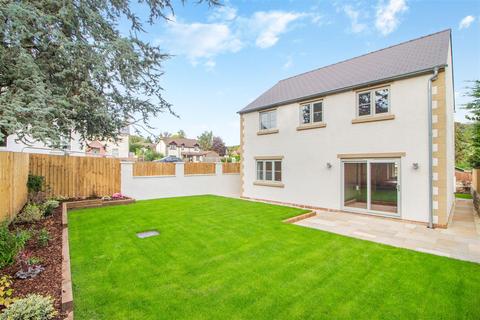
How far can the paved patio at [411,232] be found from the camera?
5.85 m

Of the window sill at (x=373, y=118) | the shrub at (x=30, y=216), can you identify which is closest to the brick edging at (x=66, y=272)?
the shrub at (x=30, y=216)

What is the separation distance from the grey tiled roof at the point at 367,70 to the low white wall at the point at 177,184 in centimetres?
514

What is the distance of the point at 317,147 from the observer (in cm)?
1110

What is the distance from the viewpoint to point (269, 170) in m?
13.6

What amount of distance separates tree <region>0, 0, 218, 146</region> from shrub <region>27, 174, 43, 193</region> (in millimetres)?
3196

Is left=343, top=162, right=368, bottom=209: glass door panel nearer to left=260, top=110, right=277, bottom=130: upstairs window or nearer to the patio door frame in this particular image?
the patio door frame

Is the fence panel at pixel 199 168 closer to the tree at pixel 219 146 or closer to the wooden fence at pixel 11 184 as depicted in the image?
the wooden fence at pixel 11 184

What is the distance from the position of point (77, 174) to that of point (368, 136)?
12838 millimetres

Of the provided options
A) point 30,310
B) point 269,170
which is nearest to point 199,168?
point 269,170

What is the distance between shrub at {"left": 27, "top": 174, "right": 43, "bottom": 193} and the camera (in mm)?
9383

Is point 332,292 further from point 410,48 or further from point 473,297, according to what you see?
point 410,48

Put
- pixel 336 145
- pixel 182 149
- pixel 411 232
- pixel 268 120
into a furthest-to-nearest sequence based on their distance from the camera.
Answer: pixel 182 149, pixel 268 120, pixel 336 145, pixel 411 232

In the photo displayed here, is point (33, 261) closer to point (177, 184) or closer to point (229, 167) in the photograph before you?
point (177, 184)

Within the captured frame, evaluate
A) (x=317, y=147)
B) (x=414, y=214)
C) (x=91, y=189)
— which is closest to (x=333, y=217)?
(x=414, y=214)
